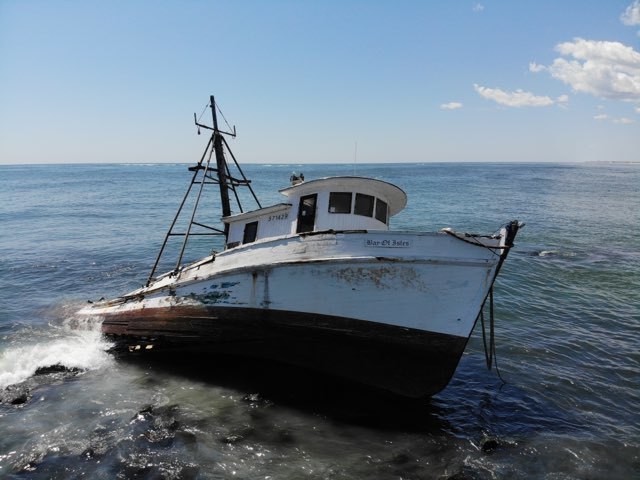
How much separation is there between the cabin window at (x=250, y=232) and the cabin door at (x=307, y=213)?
207 centimetres

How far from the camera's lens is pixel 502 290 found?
1803 centimetres

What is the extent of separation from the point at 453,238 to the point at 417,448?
4.10 metres

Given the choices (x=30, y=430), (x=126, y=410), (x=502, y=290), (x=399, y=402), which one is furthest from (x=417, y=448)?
(x=502, y=290)

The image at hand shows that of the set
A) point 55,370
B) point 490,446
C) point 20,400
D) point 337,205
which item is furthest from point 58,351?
point 490,446

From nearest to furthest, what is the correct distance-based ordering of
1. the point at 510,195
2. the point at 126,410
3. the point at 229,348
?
the point at 126,410 → the point at 229,348 → the point at 510,195

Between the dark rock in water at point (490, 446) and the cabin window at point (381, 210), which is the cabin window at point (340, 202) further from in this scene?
the dark rock in water at point (490, 446)

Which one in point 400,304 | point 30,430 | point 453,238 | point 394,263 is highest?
point 453,238

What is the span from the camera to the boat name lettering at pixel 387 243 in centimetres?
852

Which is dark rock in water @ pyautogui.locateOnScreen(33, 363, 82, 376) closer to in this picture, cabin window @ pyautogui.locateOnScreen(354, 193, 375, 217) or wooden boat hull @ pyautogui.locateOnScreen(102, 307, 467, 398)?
wooden boat hull @ pyautogui.locateOnScreen(102, 307, 467, 398)

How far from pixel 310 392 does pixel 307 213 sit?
14.2 ft

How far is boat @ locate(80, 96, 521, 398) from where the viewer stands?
332 inches

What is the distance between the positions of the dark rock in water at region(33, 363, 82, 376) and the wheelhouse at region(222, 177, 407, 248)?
23.1 feet

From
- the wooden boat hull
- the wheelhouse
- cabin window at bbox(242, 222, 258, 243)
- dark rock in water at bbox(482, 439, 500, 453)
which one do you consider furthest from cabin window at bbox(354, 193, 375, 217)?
dark rock in water at bbox(482, 439, 500, 453)

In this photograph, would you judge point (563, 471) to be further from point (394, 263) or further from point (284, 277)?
point (284, 277)
